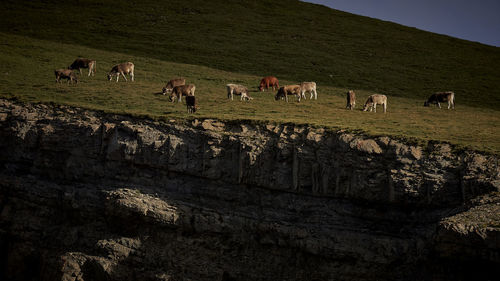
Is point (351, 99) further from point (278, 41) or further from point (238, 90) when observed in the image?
point (278, 41)

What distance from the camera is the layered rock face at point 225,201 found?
65.1ft

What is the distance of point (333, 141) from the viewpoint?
73.5 ft

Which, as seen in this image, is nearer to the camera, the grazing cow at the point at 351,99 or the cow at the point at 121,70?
the grazing cow at the point at 351,99

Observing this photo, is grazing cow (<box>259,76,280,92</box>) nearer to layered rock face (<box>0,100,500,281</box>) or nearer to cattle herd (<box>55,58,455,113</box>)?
cattle herd (<box>55,58,455,113</box>)

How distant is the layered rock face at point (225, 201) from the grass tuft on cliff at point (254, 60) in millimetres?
2051

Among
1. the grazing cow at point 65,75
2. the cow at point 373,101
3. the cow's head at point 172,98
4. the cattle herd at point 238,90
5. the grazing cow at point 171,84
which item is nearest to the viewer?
the cow's head at point 172,98

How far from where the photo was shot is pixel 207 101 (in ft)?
107

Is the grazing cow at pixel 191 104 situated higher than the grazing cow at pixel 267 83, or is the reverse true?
the grazing cow at pixel 267 83

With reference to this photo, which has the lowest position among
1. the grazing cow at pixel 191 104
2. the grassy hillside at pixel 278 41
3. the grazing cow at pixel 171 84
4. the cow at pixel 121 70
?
the grazing cow at pixel 191 104

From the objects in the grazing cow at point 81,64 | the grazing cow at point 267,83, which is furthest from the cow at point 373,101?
the grazing cow at point 81,64

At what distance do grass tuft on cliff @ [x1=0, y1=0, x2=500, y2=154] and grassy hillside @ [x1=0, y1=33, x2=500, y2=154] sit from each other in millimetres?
137

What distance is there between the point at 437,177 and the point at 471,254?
14.6 ft

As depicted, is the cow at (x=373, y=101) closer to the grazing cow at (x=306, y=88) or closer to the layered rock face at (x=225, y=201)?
the grazing cow at (x=306, y=88)

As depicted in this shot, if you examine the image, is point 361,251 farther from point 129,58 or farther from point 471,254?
point 129,58
